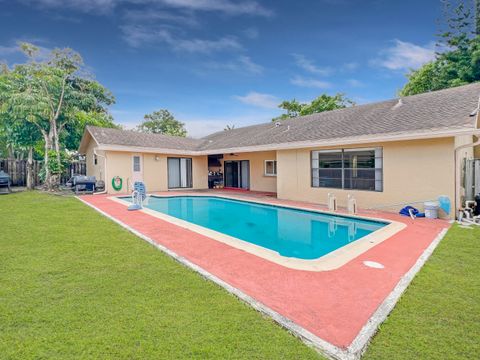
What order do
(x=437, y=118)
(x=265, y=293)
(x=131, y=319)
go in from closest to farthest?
(x=131, y=319) → (x=265, y=293) → (x=437, y=118)

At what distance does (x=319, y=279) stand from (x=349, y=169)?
861cm

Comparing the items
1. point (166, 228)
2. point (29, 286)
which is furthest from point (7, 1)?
point (29, 286)

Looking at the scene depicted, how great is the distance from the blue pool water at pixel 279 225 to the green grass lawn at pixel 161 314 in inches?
108

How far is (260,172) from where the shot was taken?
18.8m

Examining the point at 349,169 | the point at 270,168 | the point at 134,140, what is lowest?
the point at 349,169

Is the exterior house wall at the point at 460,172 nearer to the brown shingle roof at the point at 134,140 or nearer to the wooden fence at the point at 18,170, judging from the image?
the brown shingle roof at the point at 134,140

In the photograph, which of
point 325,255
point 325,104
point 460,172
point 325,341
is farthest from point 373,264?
point 325,104

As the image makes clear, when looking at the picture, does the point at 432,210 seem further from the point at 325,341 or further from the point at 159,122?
the point at 159,122

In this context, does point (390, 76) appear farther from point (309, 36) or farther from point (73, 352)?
point (73, 352)

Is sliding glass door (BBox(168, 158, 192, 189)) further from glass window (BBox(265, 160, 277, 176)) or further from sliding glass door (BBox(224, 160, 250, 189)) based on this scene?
glass window (BBox(265, 160, 277, 176))

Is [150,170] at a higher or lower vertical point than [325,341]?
higher

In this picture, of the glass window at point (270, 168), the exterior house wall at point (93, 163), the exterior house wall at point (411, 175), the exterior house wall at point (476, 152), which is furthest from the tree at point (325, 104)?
the exterior house wall at point (93, 163)

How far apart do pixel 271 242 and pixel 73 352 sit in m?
5.75

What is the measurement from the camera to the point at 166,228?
26.2 feet
